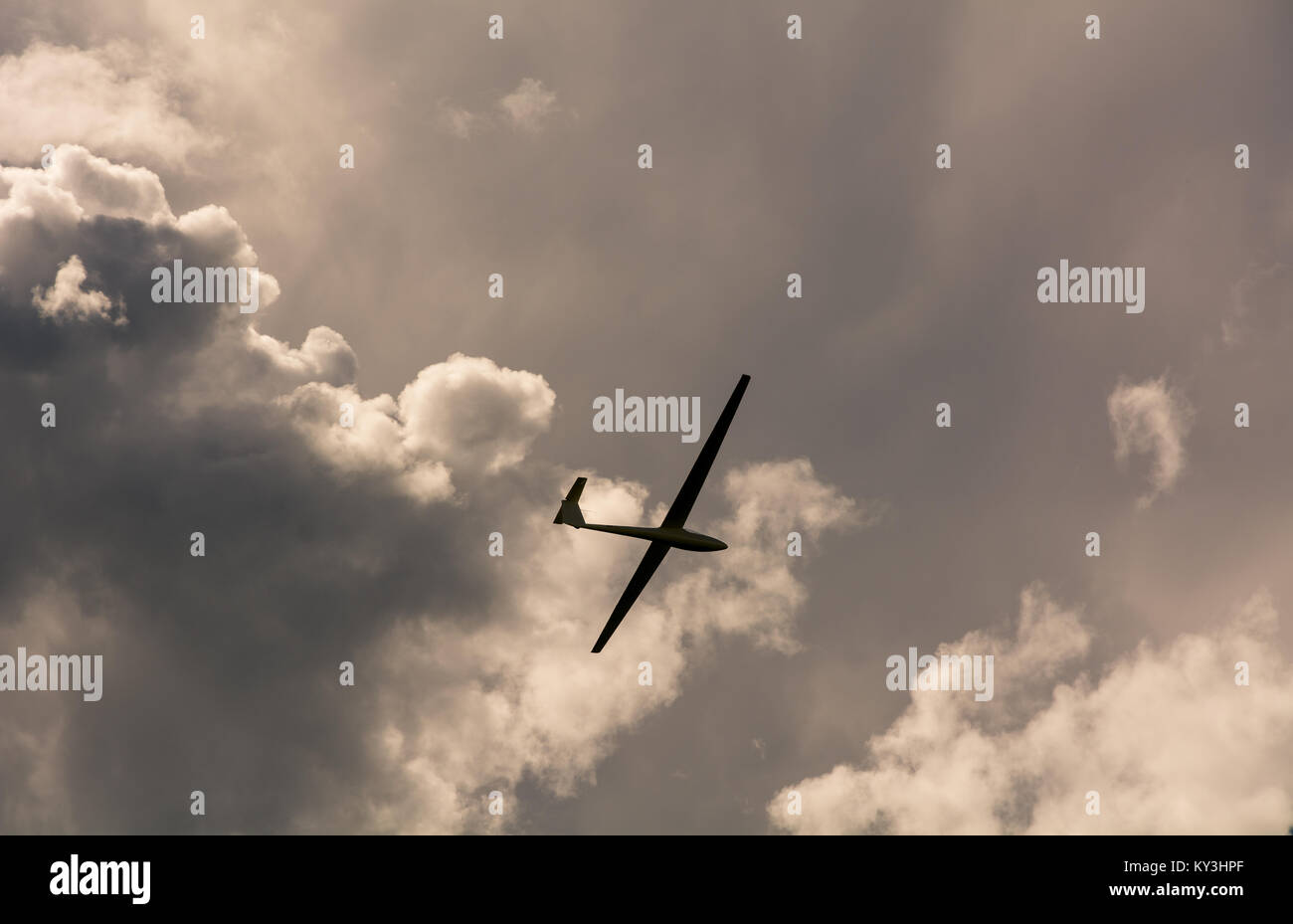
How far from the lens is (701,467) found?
60.4 metres

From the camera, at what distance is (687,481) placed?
60.8 m

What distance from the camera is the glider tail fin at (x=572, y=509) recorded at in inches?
2419

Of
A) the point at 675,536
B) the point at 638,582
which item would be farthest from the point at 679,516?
the point at 638,582

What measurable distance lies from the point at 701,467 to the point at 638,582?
1188cm

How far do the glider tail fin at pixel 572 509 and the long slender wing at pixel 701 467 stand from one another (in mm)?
6623

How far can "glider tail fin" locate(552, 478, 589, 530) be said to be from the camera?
6144cm

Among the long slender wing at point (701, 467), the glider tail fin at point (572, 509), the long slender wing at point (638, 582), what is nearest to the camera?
the long slender wing at point (701, 467)

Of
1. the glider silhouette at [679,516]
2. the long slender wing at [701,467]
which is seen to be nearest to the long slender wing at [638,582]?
the glider silhouette at [679,516]

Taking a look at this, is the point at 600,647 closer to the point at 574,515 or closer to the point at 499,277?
the point at 574,515

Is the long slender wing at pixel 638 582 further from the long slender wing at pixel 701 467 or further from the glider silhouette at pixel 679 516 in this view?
the long slender wing at pixel 701 467

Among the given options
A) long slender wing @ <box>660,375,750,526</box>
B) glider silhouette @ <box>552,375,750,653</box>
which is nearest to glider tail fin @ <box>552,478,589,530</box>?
glider silhouette @ <box>552,375,750,653</box>

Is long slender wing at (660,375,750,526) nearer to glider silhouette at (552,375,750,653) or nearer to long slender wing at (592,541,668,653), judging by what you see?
glider silhouette at (552,375,750,653)

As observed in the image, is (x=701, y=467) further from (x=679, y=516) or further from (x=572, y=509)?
(x=572, y=509)
